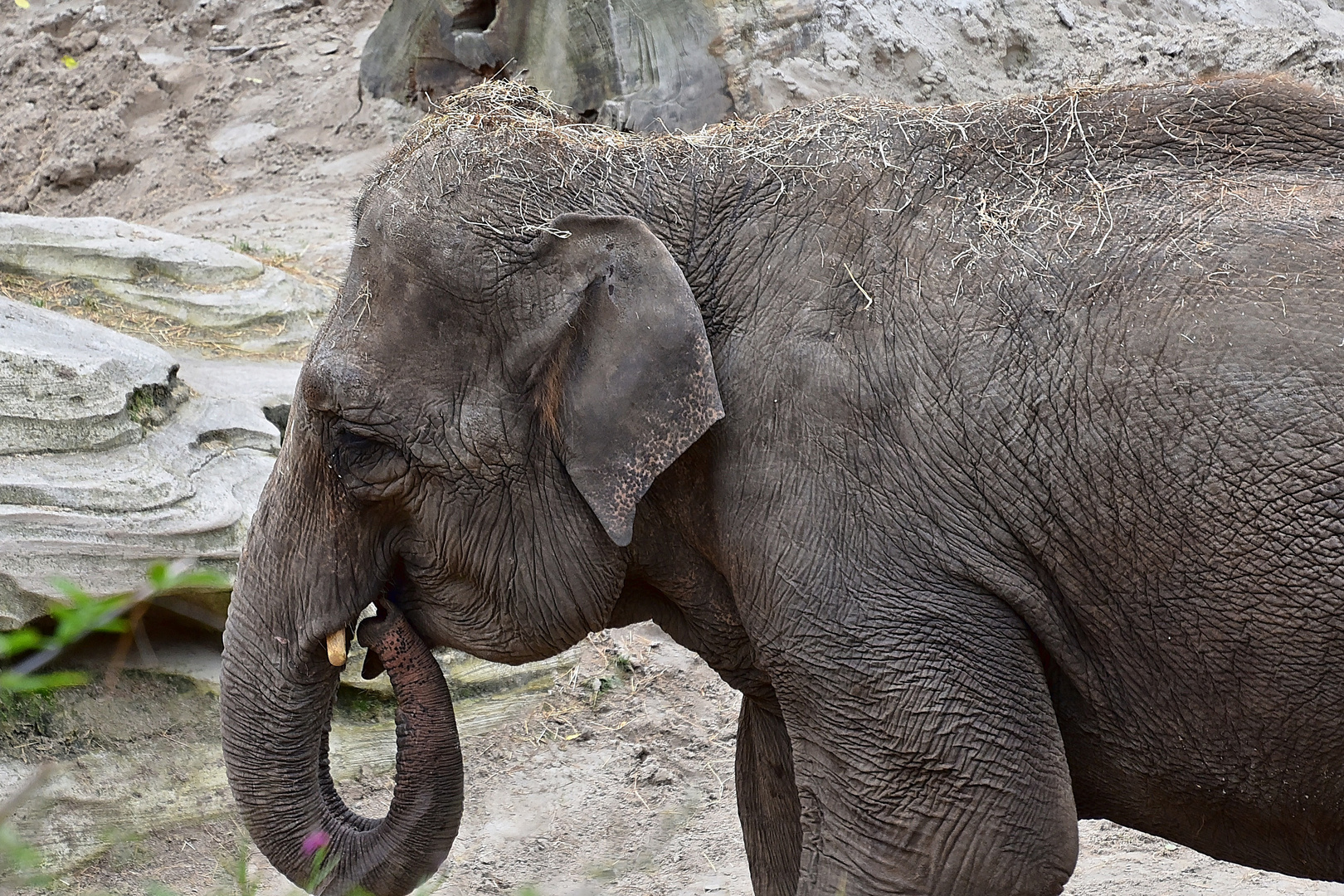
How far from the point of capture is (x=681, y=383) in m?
3.01

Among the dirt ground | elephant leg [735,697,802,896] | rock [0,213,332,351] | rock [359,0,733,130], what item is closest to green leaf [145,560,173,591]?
the dirt ground

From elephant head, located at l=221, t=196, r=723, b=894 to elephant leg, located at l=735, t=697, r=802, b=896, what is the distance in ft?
2.24

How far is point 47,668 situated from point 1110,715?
13.2 feet

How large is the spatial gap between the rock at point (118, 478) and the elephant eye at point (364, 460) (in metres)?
2.49

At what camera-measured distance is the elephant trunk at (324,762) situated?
3.49 m

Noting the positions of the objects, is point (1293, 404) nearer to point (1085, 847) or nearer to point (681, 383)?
point (681, 383)

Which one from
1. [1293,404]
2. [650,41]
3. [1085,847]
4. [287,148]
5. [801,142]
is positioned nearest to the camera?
[1293,404]

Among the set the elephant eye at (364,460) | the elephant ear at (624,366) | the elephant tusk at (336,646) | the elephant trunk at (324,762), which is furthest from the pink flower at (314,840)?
the elephant ear at (624,366)

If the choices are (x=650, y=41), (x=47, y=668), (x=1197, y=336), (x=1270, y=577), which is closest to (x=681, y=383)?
(x=1197, y=336)

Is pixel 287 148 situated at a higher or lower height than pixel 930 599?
lower

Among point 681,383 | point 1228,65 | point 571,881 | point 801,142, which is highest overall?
point 801,142

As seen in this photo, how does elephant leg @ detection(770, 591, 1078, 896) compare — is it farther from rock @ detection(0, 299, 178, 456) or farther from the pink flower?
rock @ detection(0, 299, 178, 456)

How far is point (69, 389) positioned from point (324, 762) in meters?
2.66

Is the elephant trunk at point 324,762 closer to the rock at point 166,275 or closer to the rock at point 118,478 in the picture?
the rock at point 118,478
